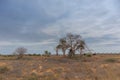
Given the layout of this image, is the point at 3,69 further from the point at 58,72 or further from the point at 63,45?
the point at 63,45

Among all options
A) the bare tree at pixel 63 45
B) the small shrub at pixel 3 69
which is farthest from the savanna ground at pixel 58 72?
the bare tree at pixel 63 45

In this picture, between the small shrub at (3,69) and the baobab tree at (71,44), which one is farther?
the baobab tree at (71,44)

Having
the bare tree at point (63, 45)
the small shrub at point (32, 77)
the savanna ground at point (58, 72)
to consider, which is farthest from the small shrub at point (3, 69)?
the bare tree at point (63, 45)

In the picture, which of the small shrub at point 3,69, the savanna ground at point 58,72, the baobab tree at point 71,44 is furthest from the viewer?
the baobab tree at point 71,44

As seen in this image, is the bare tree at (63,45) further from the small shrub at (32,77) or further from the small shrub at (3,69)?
the small shrub at (32,77)

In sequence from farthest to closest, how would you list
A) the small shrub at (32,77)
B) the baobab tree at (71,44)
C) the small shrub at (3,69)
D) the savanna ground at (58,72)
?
the baobab tree at (71,44)
the small shrub at (3,69)
the savanna ground at (58,72)
the small shrub at (32,77)

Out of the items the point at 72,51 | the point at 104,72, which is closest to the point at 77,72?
the point at 104,72

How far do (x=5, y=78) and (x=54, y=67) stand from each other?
6.20 metres

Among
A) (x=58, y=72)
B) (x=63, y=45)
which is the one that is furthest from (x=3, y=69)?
(x=63, y=45)

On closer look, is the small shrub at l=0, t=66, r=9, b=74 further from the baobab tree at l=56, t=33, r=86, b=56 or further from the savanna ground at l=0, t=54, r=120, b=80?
the baobab tree at l=56, t=33, r=86, b=56

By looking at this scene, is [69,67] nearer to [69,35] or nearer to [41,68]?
[41,68]

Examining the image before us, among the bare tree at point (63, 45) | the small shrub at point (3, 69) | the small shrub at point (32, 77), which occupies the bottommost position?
the small shrub at point (32, 77)

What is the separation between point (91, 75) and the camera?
75.7 ft

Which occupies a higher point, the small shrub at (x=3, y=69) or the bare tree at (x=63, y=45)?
the bare tree at (x=63, y=45)
